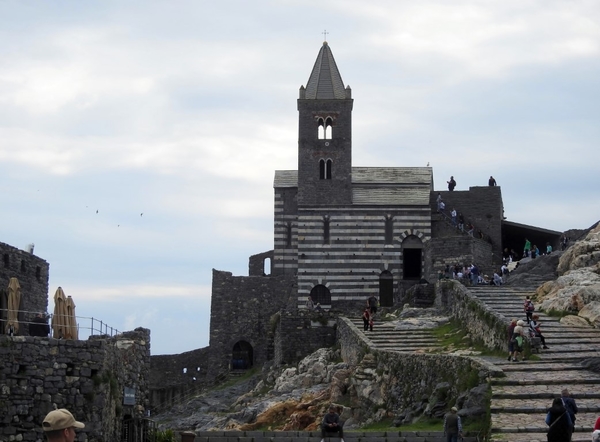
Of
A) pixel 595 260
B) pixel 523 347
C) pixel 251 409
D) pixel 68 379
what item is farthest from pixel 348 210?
pixel 68 379

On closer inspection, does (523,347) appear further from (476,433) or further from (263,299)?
(263,299)

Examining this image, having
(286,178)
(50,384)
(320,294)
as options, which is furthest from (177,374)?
(50,384)

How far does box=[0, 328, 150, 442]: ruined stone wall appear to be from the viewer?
2156 cm

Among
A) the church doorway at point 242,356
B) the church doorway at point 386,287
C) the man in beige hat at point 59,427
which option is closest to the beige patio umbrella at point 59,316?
the man in beige hat at point 59,427

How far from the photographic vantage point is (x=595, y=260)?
47.0 m

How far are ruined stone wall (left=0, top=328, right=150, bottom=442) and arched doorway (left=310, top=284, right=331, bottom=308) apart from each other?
1431 inches

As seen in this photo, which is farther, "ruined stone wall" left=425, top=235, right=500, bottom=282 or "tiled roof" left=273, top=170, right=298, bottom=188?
"tiled roof" left=273, top=170, right=298, bottom=188

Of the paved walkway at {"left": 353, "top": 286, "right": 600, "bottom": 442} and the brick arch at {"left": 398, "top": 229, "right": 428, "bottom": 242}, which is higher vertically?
the brick arch at {"left": 398, "top": 229, "right": 428, "bottom": 242}

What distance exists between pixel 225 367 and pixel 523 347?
27.4 metres

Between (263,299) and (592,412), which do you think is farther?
(263,299)

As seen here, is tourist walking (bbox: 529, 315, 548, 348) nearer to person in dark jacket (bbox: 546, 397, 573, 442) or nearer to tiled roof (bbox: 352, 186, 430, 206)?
person in dark jacket (bbox: 546, 397, 573, 442)

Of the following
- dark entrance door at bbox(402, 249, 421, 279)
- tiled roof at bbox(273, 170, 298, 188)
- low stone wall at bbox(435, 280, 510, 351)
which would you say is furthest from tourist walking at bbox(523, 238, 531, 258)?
tiled roof at bbox(273, 170, 298, 188)

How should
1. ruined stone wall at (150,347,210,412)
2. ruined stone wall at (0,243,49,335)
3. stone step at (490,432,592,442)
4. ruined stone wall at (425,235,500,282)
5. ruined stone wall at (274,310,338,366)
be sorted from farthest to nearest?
ruined stone wall at (150,347,210,412)
ruined stone wall at (425,235,500,282)
ruined stone wall at (274,310,338,366)
ruined stone wall at (0,243,49,335)
stone step at (490,432,592,442)

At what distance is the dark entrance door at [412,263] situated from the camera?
59438 mm
